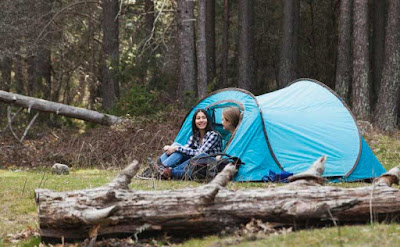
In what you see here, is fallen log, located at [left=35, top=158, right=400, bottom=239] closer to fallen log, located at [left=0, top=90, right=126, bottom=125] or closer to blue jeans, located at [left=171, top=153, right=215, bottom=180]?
blue jeans, located at [left=171, top=153, right=215, bottom=180]

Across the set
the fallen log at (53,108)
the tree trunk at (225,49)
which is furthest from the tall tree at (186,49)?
the tree trunk at (225,49)

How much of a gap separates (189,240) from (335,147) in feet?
16.0

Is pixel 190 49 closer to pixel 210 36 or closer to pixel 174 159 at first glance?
pixel 174 159

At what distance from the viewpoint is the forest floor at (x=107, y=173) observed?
5.07 meters

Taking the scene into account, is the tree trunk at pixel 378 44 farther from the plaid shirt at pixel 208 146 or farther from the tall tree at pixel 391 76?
the plaid shirt at pixel 208 146

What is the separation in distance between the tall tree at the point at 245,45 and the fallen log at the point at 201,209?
51.7 feet

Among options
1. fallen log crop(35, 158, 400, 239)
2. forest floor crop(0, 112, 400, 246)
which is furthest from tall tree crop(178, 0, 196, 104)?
fallen log crop(35, 158, 400, 239)

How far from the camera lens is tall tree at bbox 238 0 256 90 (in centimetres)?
2147

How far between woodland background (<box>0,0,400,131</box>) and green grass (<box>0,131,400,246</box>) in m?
4.39

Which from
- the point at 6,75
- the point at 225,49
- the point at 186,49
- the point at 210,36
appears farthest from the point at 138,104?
the point at 6,75

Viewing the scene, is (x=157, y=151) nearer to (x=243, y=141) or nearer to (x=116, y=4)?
(x=243, y=141)

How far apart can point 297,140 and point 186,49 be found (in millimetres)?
Result: 6746

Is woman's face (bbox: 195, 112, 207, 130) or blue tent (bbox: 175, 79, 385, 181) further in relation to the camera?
woman's face (bbox: 195, 112, 207, 130)

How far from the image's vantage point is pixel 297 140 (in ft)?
32.2
